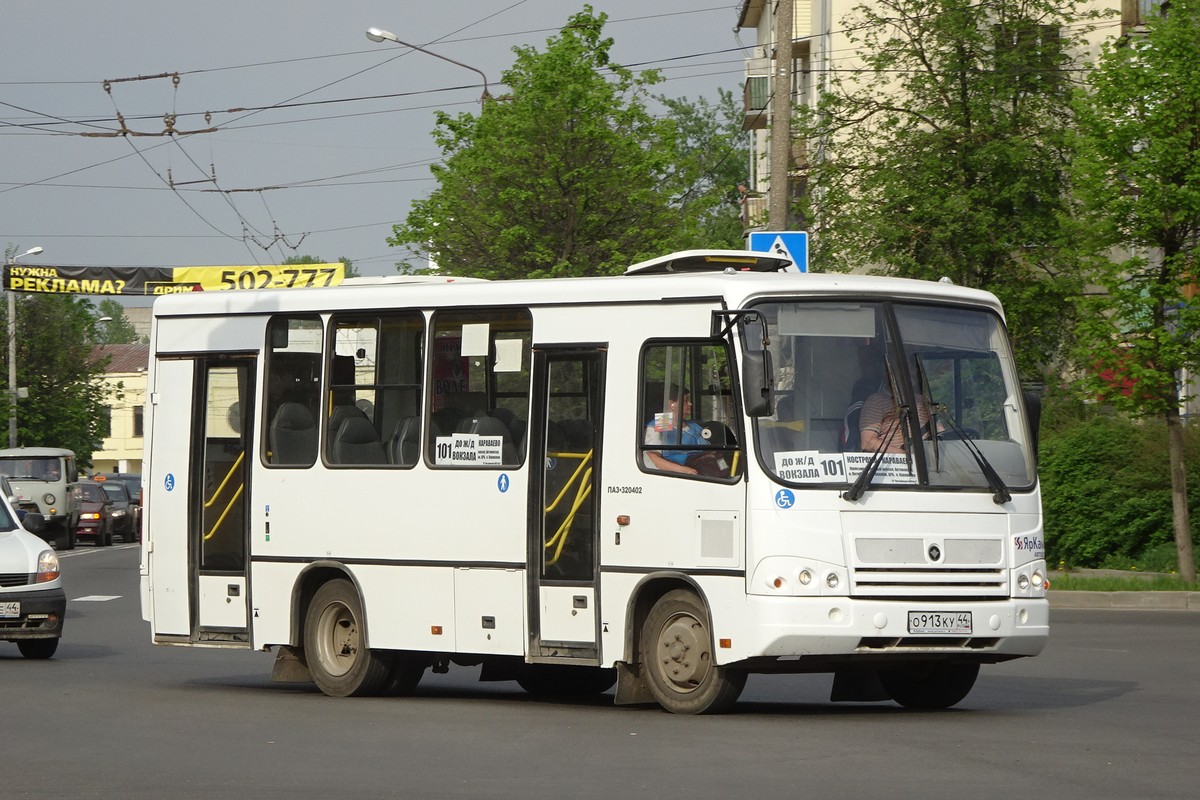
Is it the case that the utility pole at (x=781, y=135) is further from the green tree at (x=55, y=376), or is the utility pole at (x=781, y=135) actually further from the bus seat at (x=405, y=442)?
the green tree at (x=55, y=376)

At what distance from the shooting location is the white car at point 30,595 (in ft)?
58.4

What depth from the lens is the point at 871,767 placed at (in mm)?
9789

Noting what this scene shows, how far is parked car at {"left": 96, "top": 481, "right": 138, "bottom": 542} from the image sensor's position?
5459 centimetres

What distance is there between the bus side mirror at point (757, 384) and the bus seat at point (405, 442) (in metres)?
2.93

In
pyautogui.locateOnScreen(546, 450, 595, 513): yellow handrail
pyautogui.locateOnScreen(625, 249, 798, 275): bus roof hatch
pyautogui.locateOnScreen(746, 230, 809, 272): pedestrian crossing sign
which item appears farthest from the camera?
pyautogui.locateOnScreen(746, 230, 809, 272): pedestrian crossing sign

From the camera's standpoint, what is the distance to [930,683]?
521 inches

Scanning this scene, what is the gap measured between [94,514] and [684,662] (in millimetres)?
41716

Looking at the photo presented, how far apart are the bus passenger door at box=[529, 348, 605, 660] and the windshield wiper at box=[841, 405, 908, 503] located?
1.74 meters

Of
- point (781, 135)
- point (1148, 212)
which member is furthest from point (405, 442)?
point (1148, 212)

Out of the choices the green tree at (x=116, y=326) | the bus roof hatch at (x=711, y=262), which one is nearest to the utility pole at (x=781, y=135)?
the bus roof hatch at (x=711, y=262)

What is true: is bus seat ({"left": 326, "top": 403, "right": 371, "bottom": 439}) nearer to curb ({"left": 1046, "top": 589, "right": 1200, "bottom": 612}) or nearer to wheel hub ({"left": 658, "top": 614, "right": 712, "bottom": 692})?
wheel hub ({"left": 658, "top": 614, "right": 712, "bottom": 692})

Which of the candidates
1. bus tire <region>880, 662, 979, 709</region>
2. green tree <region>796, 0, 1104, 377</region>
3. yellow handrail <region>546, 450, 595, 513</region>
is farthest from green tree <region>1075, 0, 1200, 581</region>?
yellow handrail <region>546, 450, 595, 513</region>

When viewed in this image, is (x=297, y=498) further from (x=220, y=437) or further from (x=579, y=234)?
(x=579, y=234)

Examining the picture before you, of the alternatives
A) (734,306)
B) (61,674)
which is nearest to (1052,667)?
(734,306)
